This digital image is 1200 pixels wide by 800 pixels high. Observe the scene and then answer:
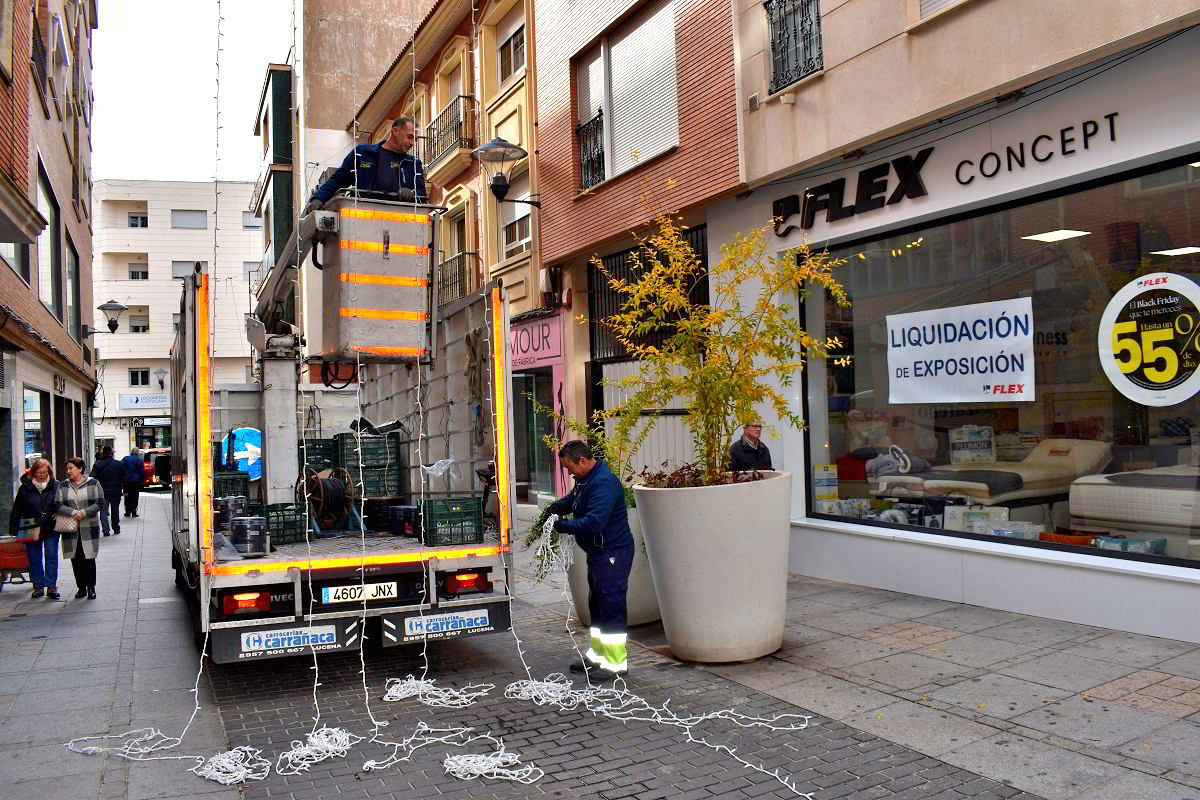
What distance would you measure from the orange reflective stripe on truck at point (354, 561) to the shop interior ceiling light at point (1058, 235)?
192 inches

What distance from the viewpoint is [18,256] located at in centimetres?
1523

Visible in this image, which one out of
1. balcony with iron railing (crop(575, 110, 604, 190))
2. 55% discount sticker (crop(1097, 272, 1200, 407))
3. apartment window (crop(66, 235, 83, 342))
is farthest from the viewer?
apartment window (crop(66, 235, 83, 342))

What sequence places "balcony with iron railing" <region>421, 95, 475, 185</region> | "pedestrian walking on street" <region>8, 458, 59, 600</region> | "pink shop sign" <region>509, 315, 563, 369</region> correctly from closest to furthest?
"pedestrian walking on street" <region>8, 458, 59, 600</region>
"pink shop sign" <region>509, 315, 563, 369</region>
"balcony with iron railing" <region>421, 95, 475, 185</region>

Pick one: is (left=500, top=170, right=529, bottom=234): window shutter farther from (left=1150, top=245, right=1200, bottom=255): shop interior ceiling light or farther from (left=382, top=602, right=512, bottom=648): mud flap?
(left=1150, top=245, right=1200, bottom=255): shop interior ceiling light

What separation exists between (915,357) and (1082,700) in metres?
4.00

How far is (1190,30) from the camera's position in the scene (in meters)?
6.06

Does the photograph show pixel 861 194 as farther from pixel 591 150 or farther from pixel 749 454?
pixel 591 150

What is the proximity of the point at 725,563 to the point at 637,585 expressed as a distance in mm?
1549

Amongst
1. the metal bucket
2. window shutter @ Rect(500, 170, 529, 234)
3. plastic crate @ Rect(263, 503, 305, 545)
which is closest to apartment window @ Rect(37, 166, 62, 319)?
window shutter @ Rect(500, 170, 529, 234)

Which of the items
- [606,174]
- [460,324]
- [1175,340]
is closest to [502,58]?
[606,174]

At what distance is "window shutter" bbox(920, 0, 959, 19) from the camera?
7770 mm

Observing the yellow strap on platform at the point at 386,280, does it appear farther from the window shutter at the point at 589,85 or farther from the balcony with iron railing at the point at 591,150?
the window shutter at the point at 589,85

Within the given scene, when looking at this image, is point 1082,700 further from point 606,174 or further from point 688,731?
point 606,174

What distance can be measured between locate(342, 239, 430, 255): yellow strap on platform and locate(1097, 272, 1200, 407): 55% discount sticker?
514cm
